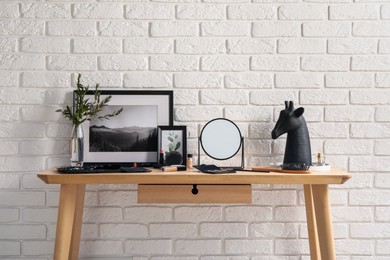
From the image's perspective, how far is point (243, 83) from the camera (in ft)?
6.12

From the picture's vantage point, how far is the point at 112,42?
6.10ft

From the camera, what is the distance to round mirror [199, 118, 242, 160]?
1.72 m

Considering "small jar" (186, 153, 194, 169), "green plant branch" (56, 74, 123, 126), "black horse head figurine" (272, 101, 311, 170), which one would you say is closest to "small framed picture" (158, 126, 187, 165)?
"small jar" (186, 153, 194, 169)

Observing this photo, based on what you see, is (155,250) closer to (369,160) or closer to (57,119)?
(57,119)

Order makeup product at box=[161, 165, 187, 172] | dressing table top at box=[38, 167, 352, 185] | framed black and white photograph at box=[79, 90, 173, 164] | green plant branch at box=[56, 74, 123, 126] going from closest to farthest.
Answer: dressing table top at box=[38, 167, 352, 185], makeup product at box=[161, 165, 187, 172], green plant branch at box=[56, 74, 123, 126], framed black and white photograph at box=[79, 90, 173, 164]

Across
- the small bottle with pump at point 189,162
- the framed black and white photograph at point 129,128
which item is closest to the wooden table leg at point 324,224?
the small bottle with pump at point 189,162

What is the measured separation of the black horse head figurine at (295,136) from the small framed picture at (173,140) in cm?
40

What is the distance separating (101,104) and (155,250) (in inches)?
29.0

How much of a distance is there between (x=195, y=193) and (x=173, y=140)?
31 centimetres

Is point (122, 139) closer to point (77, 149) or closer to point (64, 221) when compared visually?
point (77, 149)

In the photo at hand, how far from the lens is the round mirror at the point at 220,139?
1.72 m

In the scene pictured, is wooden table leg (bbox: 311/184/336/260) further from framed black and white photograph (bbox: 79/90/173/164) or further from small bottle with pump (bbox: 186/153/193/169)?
framed black and white photograph (bbox: 79/90/173/164)

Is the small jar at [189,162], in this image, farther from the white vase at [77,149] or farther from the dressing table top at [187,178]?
the white vase at [77,149]

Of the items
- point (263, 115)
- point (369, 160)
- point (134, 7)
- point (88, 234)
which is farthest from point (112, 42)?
point (369, 160)
